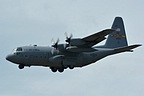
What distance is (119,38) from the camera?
49406mm

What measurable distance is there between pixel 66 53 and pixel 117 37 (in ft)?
24.0

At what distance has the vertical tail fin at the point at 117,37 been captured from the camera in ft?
161

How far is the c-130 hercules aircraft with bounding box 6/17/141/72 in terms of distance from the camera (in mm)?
43812

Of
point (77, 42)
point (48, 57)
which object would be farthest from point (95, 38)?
point (48, 57)

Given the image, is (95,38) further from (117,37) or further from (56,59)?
(117,37)

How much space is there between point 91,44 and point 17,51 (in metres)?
8.10

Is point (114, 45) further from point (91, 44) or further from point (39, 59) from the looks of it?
point (39, 59)

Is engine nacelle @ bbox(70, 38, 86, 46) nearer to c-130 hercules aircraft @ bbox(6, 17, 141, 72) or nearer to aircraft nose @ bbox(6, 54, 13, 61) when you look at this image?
c-130 hercules aircraft @ bbox(6, 17, 141, 72)

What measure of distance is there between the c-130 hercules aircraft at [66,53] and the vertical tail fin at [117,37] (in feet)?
5.82

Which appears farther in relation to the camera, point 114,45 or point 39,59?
point 114,45

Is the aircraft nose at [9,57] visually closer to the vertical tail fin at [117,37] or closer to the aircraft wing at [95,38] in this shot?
the aircraft wing at [95,38]

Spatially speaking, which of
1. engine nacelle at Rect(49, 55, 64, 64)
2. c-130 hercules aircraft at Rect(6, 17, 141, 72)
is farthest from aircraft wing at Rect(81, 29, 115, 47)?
engine nacelle at Rect(49, 55, 64, 64)

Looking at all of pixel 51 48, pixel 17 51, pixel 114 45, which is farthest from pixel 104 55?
pixel 17 51

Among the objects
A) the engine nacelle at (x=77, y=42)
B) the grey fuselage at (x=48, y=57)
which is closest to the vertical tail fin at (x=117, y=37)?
the grey fuselage at (x=48, y=57)
